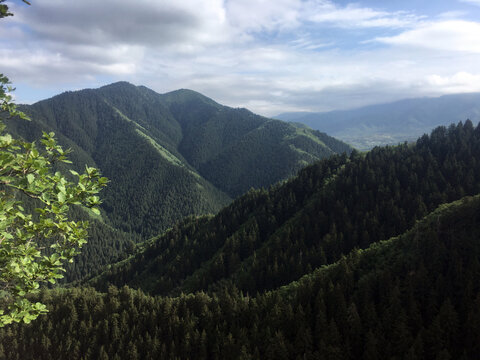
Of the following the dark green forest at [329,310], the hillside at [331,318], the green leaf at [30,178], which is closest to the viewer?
the green leaf at [30,178]

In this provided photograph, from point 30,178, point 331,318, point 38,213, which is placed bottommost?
point 331,318

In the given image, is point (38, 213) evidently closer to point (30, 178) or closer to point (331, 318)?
point (30, 178)

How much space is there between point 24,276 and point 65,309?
147m

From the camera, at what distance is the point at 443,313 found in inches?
2680

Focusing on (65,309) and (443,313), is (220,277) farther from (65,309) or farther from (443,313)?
(443,313)

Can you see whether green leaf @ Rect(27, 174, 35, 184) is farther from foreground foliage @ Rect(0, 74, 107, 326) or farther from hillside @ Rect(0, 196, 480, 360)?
hillside @ Rect(0, 196, 480, 360)

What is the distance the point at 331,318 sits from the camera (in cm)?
8194

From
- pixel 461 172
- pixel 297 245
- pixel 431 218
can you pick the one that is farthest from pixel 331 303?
pixel 461 172

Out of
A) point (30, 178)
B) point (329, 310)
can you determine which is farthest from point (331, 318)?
point (30, 178)

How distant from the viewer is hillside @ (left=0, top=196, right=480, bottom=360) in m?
69.8

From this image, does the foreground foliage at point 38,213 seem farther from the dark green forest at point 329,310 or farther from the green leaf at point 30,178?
the dark green forest at point 329,310

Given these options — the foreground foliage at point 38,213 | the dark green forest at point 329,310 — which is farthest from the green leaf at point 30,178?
the dark green forest at point 329,310

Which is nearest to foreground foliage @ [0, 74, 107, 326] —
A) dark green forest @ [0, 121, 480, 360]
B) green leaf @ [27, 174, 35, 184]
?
green leaf @ [27, 174, 35, 184]

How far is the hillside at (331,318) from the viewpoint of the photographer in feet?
229
